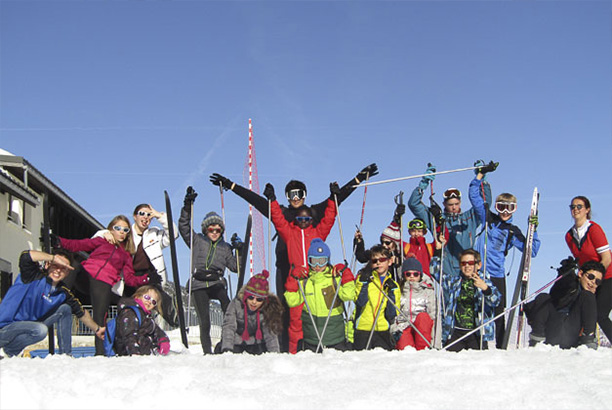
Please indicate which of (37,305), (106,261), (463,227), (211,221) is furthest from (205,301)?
(463,227)

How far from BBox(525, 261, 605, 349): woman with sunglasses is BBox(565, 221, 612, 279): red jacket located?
0.58 ft

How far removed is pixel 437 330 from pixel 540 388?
11.7 feet

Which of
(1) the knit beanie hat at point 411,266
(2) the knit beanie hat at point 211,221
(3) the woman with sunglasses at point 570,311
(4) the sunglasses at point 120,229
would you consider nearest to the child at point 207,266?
(2) the knit beanie hat at point 211,221

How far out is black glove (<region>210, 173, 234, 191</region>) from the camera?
765 centimetres

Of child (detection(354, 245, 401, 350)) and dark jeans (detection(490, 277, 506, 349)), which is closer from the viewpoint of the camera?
child (detection(354, 245, 401, 350))

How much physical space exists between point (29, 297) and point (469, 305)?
167 inches

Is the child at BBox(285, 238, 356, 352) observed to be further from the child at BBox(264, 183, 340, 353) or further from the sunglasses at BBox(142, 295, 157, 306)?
the sunglasses at BBox(142, 295, 157, 306)

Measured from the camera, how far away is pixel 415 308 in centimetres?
660

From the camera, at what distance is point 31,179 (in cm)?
2044

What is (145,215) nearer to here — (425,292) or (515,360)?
(425,292)

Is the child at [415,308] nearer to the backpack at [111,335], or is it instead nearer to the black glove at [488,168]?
the black glove at [488,168]

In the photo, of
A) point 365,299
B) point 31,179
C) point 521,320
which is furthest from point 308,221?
point 31,179

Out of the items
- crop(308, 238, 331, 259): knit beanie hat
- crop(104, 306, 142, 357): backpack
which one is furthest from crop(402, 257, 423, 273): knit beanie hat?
crop(104, 306, 142, 357): backpack

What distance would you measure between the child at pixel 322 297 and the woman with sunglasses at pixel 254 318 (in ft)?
0.69
